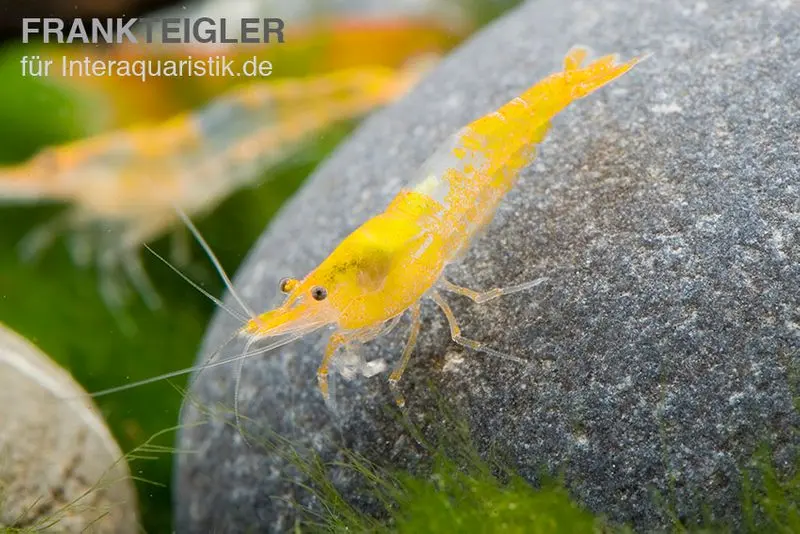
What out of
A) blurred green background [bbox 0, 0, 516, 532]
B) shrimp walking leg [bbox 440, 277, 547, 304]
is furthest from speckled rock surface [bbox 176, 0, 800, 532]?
blurred green background [bbox 0, 0, 516, 532]

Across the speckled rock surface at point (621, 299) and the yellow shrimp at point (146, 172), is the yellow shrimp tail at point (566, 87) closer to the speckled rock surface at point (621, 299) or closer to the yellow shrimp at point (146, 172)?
the speckled rock surface at point (621, 299)

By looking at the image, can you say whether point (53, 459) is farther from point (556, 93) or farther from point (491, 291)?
point (556, 93)

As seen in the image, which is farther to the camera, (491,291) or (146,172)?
(146,172)

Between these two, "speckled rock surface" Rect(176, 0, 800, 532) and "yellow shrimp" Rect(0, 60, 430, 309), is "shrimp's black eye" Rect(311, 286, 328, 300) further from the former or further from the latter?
"yellow shrimp" Rect(0, 60, 430, 309)

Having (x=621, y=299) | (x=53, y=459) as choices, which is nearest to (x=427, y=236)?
(x=621, y=299)

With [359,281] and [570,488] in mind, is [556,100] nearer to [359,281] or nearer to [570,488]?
[359,281]

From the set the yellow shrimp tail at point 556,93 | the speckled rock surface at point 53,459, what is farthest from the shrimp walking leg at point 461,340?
the speckled rock surface at point 53,459

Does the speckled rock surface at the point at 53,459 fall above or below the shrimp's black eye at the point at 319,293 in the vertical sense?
below

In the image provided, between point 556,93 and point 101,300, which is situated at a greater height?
point 556,93
